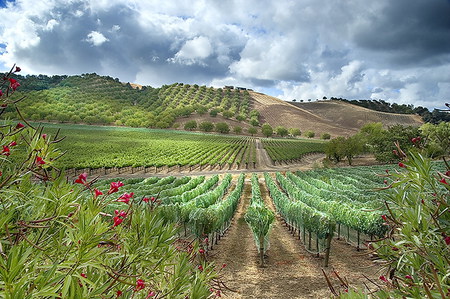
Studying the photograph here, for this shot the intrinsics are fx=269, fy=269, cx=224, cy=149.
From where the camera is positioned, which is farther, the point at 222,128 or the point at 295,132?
the point at 295,132

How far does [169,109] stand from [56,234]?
153 meters

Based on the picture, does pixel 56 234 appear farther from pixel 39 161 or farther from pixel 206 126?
pixel 206 126

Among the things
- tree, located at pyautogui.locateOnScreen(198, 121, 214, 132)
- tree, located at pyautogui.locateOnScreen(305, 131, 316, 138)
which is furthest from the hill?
tree, located at pyautogui.locateOnScreen(198, 121, 214, 132)

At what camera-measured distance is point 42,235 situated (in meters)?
2.64

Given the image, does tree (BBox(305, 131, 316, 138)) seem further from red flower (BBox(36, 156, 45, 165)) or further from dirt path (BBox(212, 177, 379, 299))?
red flower (BBox(36, 156, 45, 165))

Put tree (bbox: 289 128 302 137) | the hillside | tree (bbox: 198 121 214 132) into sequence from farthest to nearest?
the hillside, tree (bbox: 289 128 302 137), tree (bbox: 198 121 214 132)

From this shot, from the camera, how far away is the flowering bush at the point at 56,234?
1898mm

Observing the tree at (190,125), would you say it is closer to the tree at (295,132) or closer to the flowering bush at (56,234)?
the tree at (295,132)

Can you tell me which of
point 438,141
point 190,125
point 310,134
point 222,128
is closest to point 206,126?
point 222,128

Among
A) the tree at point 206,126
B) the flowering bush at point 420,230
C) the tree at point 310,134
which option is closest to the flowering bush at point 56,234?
the flowering bush at point 420,230

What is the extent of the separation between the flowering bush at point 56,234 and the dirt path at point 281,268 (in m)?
7.53

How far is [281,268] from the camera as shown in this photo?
13.0 m

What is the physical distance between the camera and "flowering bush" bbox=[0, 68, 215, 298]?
1.90 meters

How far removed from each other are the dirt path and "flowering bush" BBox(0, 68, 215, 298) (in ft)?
24.7
